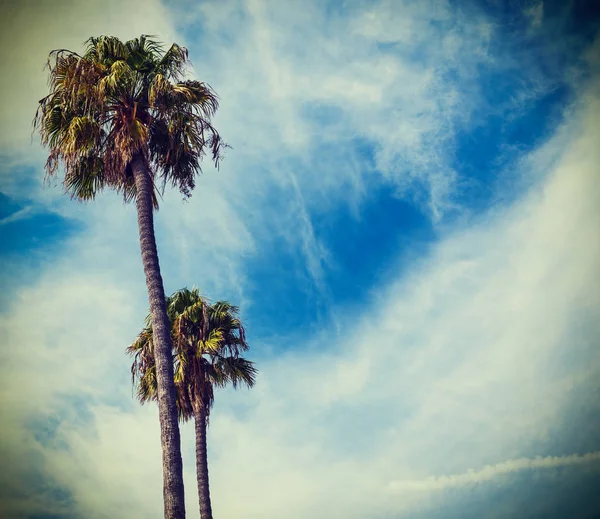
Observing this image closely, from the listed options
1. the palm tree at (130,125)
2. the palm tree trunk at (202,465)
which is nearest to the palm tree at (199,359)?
the palm tree trunk at (202,465)

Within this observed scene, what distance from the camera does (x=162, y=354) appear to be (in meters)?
14.5

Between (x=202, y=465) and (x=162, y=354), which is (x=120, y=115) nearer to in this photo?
(x=162, y=354)

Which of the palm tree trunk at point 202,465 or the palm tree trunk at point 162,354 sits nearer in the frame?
the palm tree trunk at point 162,354

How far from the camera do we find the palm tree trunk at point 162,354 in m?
13.0

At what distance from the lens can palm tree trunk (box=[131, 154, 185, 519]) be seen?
12977 mm

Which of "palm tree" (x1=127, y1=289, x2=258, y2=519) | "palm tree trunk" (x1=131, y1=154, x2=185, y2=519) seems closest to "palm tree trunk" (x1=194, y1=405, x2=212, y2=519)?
"palm tree" (x1=127, y1=289, x2=258, y2=519)

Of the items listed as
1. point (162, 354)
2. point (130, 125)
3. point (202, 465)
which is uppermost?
point (130, 125)

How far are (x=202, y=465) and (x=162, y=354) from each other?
935cm

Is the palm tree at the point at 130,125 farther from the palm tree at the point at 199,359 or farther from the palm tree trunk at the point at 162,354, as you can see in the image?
the palm tree at the point at 199,359

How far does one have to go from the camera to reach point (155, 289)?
15.2 meters

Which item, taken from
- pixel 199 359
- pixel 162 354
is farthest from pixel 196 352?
pixel 162 354

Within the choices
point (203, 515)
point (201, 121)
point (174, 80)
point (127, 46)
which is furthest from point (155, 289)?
point (203, 515)

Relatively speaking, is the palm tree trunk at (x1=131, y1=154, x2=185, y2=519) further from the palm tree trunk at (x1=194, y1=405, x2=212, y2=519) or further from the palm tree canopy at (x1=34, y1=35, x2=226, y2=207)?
the palm tree trunk at (x1=194, y1=405, x2=212, y2=519)

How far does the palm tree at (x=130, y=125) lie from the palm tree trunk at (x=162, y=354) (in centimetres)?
3
